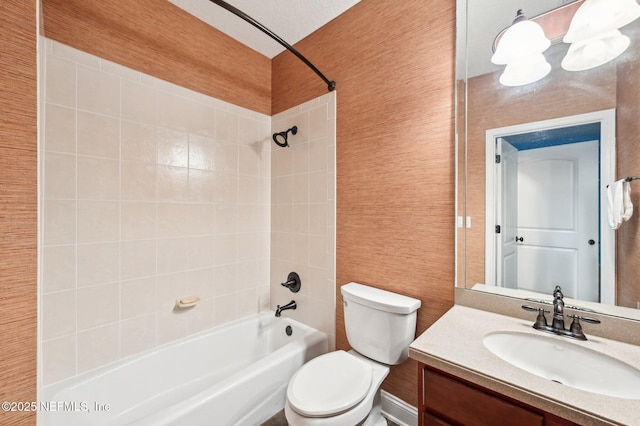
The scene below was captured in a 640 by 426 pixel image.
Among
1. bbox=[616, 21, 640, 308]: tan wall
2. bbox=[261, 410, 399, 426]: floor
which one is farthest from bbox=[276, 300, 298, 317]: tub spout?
bbox=[616, 21, 640, 308]: tan wall

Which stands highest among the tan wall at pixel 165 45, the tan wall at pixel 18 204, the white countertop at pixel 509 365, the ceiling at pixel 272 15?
the ceiling at pixel 272 15

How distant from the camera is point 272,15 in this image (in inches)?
67.9

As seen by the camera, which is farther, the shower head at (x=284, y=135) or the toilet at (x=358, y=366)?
the shower head at (x=284, y=135)

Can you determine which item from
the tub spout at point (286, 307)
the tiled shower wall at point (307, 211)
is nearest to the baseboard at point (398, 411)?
the tiled shower wall at point (307, 211)

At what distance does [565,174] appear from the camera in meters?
1.05

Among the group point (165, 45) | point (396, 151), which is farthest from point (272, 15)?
point (396, 151)

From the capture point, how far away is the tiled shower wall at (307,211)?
180cm

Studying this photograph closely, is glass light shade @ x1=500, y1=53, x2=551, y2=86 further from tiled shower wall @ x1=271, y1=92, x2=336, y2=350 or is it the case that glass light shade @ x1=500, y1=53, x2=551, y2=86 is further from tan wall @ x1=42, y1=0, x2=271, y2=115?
tan wall @ x1=42, y1=0, x2=271, y2=115

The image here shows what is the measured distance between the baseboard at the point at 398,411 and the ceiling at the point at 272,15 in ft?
7.93

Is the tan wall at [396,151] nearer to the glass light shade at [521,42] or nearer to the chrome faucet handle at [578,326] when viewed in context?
the glass light shade at [521,42]

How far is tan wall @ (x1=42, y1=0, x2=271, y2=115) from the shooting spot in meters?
1.35

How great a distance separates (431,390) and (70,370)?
176 cm

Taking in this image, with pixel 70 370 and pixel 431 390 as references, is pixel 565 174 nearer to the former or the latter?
pixel 431 390

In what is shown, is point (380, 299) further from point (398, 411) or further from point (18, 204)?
point (18, 204)
